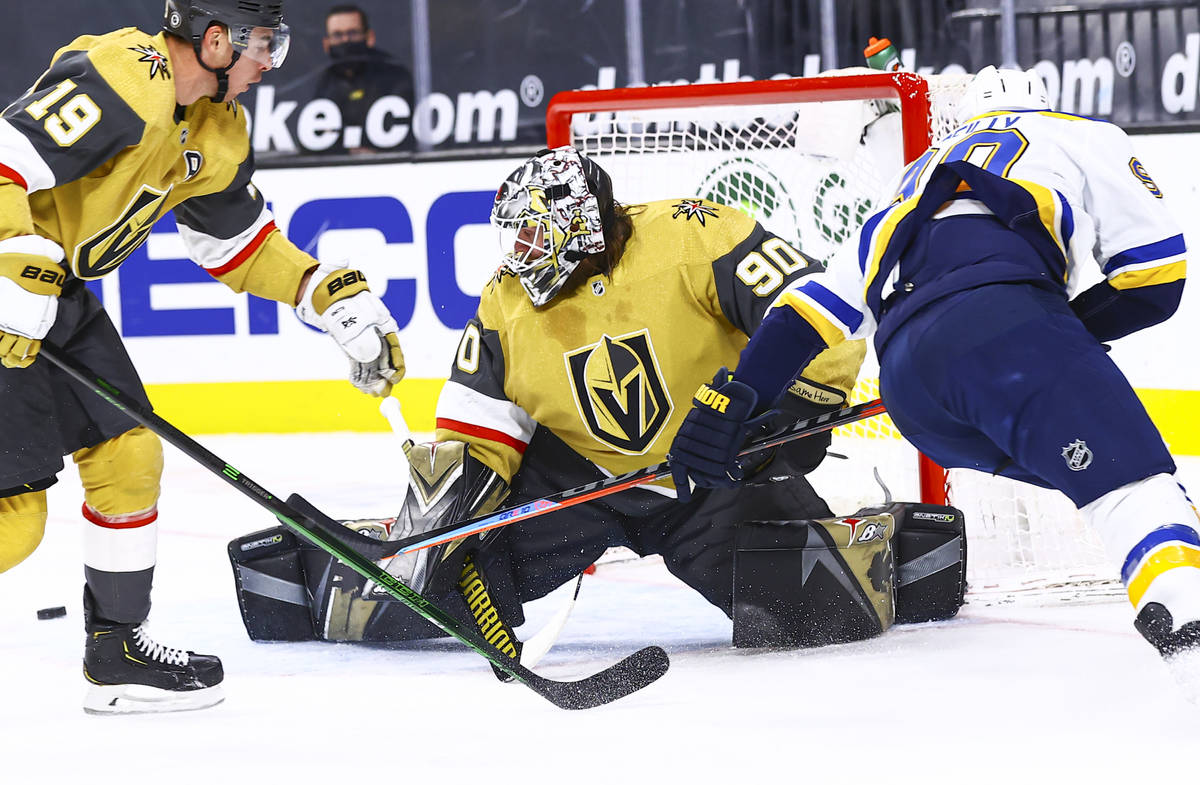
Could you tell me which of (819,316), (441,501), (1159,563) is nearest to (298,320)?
(441,501)

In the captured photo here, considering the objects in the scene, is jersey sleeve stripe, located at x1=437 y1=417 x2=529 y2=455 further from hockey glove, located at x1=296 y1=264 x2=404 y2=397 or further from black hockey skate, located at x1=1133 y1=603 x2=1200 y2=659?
black hockey skate, located at x1=1133 y1=603 x2=1200 y2=659

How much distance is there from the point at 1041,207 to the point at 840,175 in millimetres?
1564

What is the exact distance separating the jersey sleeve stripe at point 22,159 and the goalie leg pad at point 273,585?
91 centimetres

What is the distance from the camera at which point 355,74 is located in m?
5.57

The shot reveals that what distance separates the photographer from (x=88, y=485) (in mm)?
2316

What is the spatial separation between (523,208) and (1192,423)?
2601 millimetres

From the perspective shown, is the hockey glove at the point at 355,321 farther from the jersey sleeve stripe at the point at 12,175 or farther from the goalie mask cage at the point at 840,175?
the goalie mask cage at the point at 840,175

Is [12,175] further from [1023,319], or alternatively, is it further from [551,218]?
[1023,319]

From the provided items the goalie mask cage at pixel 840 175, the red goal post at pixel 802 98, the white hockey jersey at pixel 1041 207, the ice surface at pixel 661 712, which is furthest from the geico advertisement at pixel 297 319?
the white hockey jersey at pixel 1041 207

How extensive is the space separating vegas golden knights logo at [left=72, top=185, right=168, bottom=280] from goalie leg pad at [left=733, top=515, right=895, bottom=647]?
1.12 meters

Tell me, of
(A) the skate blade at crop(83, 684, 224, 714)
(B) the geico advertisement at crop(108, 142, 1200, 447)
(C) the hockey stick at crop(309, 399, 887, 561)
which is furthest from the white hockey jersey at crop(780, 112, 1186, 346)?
Answer: (B) the geico advertisement at crop(108, 142, 1200, 447)

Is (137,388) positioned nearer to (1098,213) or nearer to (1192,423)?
A: (1098,213)

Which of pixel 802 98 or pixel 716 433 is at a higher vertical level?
pixel 802 98

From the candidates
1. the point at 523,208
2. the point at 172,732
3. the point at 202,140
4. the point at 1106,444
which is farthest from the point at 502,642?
the point at 1106,444
